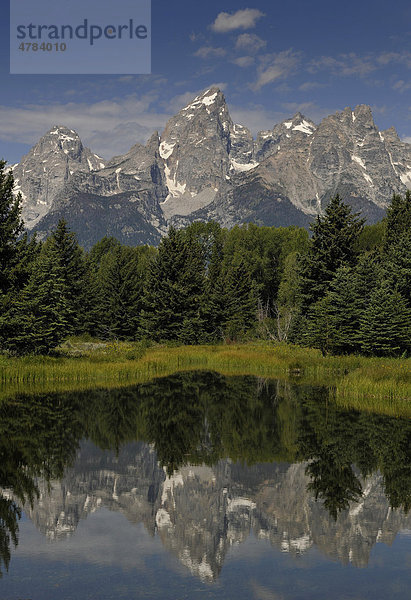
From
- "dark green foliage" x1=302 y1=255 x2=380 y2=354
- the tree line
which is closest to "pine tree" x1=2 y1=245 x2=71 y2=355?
the tree line

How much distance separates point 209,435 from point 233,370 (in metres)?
23.6

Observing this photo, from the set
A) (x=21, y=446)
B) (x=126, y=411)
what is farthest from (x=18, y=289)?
(x=21, y=446)

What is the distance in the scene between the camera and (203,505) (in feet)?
50.8

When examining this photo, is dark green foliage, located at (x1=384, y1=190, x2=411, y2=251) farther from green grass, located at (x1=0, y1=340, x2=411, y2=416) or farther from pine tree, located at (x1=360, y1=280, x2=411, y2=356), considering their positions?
pine tree, located at (x1=360, y1=280, x2=411, y2=356)

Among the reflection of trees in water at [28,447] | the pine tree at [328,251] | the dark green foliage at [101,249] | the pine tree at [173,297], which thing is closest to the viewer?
the reflection of trees in water at [28,447]

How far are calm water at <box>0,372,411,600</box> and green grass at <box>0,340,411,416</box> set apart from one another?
15.5 ft

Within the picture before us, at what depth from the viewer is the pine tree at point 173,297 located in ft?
219

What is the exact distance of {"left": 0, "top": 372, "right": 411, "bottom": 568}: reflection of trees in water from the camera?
17.2 metres

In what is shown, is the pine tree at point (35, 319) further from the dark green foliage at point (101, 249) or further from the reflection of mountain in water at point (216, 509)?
the dark green foliage at point (101, 249)

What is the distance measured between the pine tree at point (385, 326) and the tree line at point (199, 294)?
89 mm

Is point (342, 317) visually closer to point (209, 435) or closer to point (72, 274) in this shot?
point (209, 435)

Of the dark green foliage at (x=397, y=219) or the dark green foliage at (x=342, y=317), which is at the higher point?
the dark green foliage at (x=397, y=219)

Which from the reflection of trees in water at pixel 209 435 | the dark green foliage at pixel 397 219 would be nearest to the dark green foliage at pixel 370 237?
the dark green foliage at pixel 397 219

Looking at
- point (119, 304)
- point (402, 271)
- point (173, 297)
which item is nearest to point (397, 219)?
point (402, 271)
